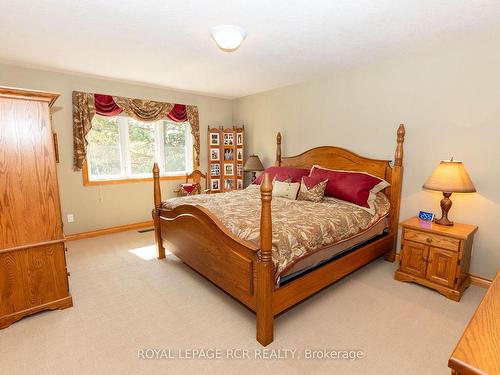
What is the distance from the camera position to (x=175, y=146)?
4.86 metres

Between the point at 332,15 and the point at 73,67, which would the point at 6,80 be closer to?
the point at 73,67

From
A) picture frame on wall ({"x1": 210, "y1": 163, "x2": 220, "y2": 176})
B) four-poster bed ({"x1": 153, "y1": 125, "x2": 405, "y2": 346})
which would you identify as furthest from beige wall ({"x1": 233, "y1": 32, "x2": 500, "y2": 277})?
picture frame on wall ({"x1": 210, "y1": 163, "x2": 220, "y2": 176})

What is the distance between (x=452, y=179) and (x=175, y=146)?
13.4 ft

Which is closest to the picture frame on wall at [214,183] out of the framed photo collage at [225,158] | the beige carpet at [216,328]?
the framed photo collage at [225,158]

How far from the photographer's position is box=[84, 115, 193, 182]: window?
409 cm

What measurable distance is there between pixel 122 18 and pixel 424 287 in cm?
359

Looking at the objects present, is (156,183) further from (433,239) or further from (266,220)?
(433,239)

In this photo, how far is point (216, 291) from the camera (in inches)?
99.3

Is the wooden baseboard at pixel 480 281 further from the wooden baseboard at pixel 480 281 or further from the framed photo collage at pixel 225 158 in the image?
the framed photo collage at pixel 225 158

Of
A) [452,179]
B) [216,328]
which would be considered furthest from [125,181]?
[452,179]

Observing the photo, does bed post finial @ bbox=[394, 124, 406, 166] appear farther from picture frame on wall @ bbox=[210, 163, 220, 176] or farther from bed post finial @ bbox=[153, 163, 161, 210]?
picture frame on wall @ bbox=[210, 163, 220, 176]

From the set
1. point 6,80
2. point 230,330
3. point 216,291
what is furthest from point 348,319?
point 6,80

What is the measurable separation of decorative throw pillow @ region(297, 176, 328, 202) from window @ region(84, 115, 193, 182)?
8.31ft

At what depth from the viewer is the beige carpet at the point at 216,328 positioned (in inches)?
65.7
